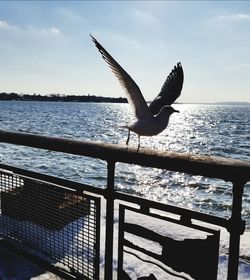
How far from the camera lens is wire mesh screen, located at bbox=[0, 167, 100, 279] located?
303 cm

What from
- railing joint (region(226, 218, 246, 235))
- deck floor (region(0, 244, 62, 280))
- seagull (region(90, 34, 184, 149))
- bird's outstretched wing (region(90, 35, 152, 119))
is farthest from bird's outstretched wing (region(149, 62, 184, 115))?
deck floor (region(0, 244, 62, 280))

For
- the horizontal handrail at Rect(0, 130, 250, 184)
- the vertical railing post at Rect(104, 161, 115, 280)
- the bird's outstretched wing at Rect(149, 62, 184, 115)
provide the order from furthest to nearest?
the bird's outstretched wing at Rect(149, 62, 184, 115) → the vertical railing post at Rect(104, 161, 115, 280) → the horizontal handrail at Rect(0, 130, 250, 184)

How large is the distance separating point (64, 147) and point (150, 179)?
17.6 meters

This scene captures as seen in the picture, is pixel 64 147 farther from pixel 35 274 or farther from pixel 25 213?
pixel 35 274

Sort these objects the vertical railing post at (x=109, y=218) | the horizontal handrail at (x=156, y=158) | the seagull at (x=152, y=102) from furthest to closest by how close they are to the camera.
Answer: the seagull at (x=152, y=102) → the vertical railing post at (x=109, y=218) → the horizontal handrail at (x=156, y=158)

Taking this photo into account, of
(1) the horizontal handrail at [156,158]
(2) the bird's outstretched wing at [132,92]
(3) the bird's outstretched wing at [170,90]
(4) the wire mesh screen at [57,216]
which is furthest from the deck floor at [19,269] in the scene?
(3) the bird's outstretched wing at [170,90]

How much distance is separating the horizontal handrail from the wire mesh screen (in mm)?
401

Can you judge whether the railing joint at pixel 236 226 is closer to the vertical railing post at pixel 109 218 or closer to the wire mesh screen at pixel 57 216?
the vertical railing post at pixel 109 218

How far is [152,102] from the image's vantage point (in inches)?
141

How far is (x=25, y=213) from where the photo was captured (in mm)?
3666

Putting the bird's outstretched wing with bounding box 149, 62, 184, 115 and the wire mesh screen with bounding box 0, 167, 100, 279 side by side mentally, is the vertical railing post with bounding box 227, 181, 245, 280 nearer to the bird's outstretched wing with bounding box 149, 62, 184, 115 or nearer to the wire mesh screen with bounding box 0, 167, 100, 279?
the wire mesh screen with bounding box 0, 167, 100, 279

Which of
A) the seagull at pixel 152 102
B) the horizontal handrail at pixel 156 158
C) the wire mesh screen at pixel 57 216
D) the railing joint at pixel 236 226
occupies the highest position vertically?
the seagull at pixel 152 102

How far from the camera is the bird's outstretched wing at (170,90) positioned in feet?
11.6

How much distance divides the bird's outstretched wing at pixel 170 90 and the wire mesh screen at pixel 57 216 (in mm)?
1096
